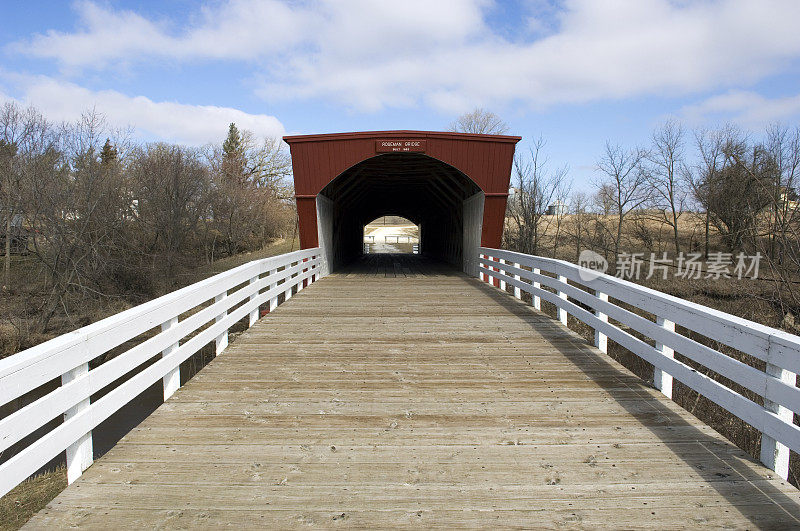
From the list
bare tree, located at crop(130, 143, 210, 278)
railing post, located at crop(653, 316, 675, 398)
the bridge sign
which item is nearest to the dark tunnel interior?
the bridge sign

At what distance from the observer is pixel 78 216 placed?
16812 millimetres

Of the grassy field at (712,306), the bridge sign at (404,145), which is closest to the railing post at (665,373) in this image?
the grassy field at (712,306)

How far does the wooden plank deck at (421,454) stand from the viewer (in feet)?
7.98

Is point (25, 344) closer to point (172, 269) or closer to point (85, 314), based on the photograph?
point (85, 314)

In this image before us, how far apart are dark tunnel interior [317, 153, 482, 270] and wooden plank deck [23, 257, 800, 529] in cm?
869

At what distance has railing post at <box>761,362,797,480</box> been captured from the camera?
276 cm

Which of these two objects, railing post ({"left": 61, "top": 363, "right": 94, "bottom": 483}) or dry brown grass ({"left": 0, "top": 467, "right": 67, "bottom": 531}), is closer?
railing post ({"left": 61, "top": 363, "right": 94, "bottom": 483})

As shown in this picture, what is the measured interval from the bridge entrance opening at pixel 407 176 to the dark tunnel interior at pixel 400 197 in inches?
1.3

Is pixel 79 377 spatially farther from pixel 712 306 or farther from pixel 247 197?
pixel 247 197

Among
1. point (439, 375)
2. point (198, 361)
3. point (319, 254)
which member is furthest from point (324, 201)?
point (439, 375)

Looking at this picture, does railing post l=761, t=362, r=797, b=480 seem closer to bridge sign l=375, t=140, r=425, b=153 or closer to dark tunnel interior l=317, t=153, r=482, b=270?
bridge sign l=375, t=140, r=425, b=153

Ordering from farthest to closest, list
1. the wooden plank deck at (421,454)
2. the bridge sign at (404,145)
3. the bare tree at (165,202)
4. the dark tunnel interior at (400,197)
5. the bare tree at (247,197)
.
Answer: the bare tree at (247,197)
the bare tree at (165,202)
the dark tunnel interior at (400,197)
the bridge sign at (404,145)
the wooden plank deck at (421,454)

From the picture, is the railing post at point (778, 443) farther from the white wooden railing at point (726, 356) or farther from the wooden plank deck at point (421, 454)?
the wooden plank deck at point (421, 454)

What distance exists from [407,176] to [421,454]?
552 inches
